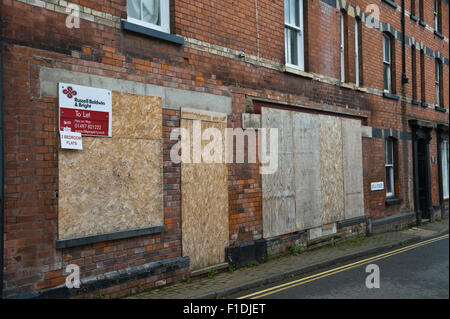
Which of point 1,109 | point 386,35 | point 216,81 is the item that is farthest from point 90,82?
point 386,35

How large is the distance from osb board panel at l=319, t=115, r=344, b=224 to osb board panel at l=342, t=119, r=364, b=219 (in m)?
0.26

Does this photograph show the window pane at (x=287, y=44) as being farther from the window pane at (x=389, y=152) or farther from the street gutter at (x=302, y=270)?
the window pane at (x=389, y=152)

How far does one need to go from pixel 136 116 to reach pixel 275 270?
3934mm

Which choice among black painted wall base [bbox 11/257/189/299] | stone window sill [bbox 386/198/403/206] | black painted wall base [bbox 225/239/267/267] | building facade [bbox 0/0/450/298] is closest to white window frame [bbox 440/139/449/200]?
stone window sill [bbox 386/198/403/206]

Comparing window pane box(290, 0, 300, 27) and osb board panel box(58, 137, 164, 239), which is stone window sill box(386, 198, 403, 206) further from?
osb board panel box(58, 137, 164, 239)

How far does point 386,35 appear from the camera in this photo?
15.0 meters

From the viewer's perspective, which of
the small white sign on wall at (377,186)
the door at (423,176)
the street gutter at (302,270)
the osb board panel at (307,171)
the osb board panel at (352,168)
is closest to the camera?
the street gutter at (302,270)

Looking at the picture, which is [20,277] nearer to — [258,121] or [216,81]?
[216,81]

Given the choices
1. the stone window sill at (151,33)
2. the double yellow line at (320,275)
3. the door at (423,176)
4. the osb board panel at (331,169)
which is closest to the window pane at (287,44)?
the osb board panel at (331,169)

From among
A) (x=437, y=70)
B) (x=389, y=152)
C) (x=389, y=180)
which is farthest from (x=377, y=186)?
(x=437, y=70)

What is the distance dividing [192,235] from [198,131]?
191 cm

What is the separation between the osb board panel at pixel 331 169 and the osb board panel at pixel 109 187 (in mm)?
5315

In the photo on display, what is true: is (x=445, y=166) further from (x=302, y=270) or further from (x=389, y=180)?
(x=302, y=270)

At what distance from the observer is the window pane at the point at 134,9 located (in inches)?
282
